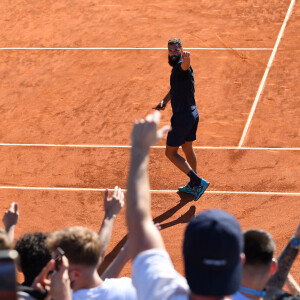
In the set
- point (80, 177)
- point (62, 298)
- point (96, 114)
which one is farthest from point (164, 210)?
point (62, 298)

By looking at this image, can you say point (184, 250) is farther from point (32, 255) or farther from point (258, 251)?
point (32, 255)

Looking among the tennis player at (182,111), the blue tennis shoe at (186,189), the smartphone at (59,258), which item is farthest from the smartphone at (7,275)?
the blue tennis shoe at (186,189)

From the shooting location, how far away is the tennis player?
8.59m

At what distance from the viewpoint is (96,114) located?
39.7ft

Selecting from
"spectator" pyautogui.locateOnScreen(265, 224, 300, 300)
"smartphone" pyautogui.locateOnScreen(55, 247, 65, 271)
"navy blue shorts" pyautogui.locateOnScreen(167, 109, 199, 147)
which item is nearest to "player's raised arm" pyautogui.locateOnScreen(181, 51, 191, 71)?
"navy blue shorts" pyautogui.locateOnScreen(167, 109, 199, 147)

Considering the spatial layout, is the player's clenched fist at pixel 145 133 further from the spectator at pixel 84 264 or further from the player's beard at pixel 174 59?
the player's beard at pixel 174 59

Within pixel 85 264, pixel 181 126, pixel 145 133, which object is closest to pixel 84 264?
pixel 85 264

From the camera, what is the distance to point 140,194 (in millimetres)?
2756

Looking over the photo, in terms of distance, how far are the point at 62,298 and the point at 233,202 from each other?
578cm

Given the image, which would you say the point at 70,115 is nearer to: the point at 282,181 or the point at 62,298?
the point at 282,181

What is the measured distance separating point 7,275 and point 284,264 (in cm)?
186

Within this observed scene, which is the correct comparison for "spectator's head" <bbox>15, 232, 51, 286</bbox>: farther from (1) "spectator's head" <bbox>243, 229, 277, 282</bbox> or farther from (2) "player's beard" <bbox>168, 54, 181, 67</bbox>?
(2) "player's beard" <bbox>168, 54, 181, 67</bbox>

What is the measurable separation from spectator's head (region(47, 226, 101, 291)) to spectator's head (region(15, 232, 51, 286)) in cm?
10

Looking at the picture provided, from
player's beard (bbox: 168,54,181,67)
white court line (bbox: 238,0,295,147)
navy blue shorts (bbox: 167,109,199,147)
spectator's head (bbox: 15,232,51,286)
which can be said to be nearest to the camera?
spectator's head (bbox: 15,232,51,286)
